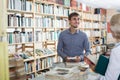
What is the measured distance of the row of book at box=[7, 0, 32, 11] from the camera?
15.3ft

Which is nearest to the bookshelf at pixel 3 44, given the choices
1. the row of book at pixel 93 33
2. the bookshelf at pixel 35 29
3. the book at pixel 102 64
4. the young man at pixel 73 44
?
the young man at pixel 73 44

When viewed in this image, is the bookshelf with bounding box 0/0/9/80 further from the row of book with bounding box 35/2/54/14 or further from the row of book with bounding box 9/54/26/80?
the row of book with bounding box 35/2/54/14

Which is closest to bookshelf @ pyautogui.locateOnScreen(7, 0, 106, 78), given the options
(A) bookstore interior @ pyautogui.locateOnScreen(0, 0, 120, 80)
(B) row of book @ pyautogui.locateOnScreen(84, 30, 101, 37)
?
(A) bookstore interior @ pyautogui.locateOnScreen(0, 0, 120, 80)

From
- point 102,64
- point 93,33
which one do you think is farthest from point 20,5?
point 93,33

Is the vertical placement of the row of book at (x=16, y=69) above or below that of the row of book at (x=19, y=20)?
below

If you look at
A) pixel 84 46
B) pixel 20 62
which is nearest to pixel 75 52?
pixel 84 46

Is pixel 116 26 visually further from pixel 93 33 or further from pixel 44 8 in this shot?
pixel 93 33

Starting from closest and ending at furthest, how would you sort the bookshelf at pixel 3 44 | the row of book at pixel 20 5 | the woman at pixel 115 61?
the woman at pixel 115 61 → the bookshelf at pixel 3 44 → the row of book at pixel 20 5

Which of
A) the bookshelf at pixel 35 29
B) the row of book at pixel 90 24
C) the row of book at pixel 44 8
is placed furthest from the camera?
the row of book at pixel 90 24

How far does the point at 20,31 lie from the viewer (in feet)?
16.9

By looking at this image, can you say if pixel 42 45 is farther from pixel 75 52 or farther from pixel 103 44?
pixel 103 44

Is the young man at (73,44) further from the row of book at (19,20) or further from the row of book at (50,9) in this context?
the row of book at (50,9)

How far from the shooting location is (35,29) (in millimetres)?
5496

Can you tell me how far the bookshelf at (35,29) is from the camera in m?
4.86
